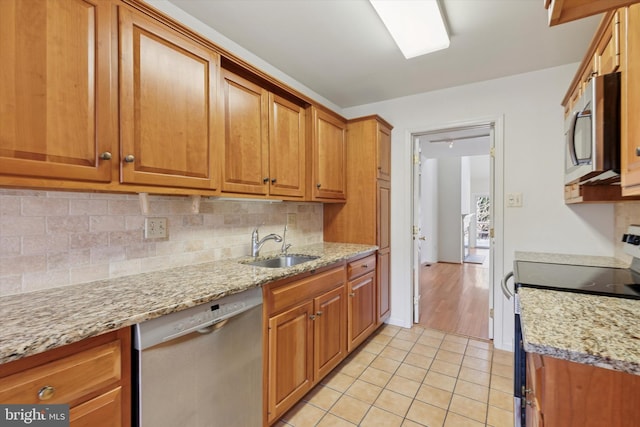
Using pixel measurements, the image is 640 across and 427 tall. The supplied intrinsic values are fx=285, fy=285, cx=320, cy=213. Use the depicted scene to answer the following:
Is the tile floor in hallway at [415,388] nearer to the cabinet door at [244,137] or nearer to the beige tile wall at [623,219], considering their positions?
the beige tile wall at [623,219]

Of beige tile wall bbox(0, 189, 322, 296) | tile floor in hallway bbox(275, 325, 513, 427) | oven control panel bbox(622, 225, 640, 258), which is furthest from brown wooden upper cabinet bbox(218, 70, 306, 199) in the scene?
oven control panel bbox(622, 225, 640, 258)

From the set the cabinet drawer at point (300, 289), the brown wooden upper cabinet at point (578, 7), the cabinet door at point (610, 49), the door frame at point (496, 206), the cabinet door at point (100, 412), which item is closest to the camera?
the brown wooden upper cabinet at point (578, 7)

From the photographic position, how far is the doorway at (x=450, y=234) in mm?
3047

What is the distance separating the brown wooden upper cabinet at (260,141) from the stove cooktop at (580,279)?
4.95ft

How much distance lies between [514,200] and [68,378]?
2.97m

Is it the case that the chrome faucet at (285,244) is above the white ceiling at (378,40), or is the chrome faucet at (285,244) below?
below

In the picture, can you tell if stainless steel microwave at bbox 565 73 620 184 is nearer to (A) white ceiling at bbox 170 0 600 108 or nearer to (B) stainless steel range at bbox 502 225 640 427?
(B) stainless steel range at bbox 502 225 640 427

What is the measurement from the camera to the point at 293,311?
166 cm

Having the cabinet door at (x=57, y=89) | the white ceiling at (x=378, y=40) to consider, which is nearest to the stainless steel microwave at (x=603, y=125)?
the white ceiling at (x=378, y=40)

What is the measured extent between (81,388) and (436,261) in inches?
255

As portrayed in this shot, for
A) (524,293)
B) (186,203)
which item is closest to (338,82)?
(186,203)

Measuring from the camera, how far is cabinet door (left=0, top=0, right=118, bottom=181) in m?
0.89

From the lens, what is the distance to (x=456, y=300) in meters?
3.76

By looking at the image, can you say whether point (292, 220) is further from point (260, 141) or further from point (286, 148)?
point (260, 141)
